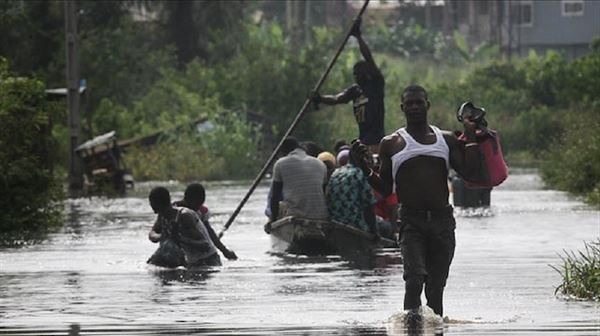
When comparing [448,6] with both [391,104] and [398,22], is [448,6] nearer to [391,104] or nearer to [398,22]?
[398,22]

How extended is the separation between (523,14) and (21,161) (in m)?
74.7

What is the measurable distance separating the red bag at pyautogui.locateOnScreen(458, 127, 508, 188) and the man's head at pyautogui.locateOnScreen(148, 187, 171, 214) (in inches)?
277

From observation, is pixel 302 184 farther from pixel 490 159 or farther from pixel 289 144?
pixel 490 159

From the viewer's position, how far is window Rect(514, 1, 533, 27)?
101688 millimetres

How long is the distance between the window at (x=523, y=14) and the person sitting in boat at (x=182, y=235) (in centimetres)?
8035

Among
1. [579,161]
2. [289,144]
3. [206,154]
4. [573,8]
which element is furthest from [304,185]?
[573,8]

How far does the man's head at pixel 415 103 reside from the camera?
14883 mm

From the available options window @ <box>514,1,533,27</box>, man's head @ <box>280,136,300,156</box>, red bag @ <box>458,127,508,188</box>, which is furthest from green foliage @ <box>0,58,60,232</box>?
window @ <box>514,1,533,27</box>

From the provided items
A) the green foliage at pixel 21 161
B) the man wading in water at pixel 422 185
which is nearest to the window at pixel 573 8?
the green foliage at pixel 21 161

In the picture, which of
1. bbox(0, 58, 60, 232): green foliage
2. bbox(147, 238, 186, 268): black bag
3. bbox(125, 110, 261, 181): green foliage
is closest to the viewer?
bbox(147, 238, 186, 268): black bag

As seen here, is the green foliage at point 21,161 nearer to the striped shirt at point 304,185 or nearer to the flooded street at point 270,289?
the flooded street at point 270,289

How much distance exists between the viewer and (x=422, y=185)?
1494cm

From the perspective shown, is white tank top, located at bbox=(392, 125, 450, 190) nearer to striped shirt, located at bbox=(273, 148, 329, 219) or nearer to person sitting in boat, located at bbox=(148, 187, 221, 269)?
person sitting in boat, located at bbox=(148, 187, 221, 269)

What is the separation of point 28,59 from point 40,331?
1822 inches
